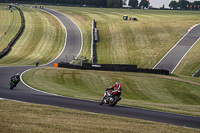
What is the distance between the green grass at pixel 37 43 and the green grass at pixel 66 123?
151 ft

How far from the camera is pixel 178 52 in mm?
67125

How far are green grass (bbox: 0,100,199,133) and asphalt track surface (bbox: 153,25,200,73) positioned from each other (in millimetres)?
44807

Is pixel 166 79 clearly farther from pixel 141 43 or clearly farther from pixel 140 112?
pixel 141 43

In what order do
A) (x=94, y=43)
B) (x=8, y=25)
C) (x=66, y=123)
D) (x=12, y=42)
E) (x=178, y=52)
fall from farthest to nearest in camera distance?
(x=8, y=25)
(x=94, y=43)
(x=12, y=42)
(x=178, y=52)
(x=66, y=123)

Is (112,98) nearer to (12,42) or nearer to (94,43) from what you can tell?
(94,43)

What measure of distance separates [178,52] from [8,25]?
52988 millimetres

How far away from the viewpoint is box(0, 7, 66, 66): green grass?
6553cm

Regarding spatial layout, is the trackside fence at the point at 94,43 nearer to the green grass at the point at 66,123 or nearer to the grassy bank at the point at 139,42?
the grassy bank at the point at 139,42

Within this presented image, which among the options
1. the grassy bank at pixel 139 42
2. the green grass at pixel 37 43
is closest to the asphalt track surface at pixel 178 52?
the grassy bank at pixel 139 42

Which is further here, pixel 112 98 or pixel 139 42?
pixel 139 42

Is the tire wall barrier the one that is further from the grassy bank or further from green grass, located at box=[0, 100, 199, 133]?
green grass, located at box=[0, 100, 199, 133]

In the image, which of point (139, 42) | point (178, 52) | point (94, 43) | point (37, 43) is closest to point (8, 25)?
point (37, 43)

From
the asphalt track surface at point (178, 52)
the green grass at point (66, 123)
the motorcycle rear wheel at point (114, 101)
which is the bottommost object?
the asphalt track surface at point (178, 52)

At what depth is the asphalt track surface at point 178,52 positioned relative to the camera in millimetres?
60050
